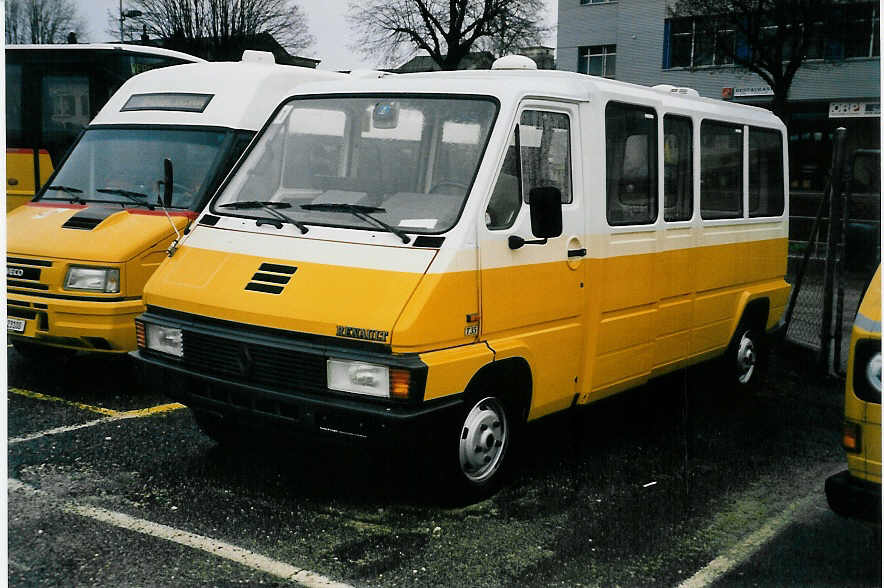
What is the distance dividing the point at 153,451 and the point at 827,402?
17.7ft

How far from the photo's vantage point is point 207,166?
27.8 ft

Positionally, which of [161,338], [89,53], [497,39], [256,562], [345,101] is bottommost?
[256,562]

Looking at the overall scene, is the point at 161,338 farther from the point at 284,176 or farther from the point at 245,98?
the point at 245,98

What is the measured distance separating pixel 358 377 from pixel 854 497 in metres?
2.36

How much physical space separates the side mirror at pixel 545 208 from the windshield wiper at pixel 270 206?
127 cm

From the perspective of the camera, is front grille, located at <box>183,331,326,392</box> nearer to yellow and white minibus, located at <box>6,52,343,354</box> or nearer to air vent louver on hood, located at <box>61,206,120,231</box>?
yellow and white minibus, located at <box>6,52,343,354</box>

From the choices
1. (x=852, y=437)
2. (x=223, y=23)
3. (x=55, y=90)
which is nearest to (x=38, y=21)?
(x=223, y=23)

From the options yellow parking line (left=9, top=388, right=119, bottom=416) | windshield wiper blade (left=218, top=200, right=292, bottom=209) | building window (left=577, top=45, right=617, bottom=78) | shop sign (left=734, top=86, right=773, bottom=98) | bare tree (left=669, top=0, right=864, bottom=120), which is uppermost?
building window (left=577, top=45, right=617, bottom=78)

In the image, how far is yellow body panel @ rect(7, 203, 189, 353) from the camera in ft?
24.4

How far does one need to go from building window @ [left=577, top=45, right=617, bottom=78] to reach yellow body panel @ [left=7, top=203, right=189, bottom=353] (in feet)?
111

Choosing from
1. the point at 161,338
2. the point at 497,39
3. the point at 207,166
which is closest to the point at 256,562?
the point at 161,338

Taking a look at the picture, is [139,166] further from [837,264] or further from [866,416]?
[837,264]

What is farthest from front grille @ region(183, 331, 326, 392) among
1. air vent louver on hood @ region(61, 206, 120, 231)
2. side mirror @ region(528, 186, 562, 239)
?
air vent louver on hood @ region(61, 206, 120, 231)

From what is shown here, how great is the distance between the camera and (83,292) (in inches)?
293
